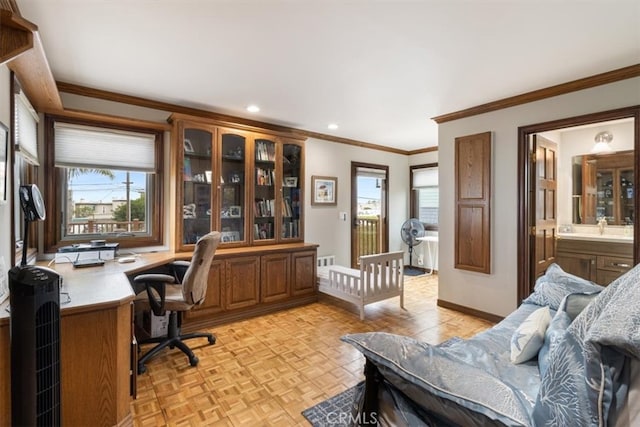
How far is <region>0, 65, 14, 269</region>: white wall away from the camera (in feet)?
5.61

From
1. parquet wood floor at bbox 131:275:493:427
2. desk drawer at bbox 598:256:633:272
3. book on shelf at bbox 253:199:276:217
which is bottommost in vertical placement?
parquet wood floor at bbox 131:275:493:427

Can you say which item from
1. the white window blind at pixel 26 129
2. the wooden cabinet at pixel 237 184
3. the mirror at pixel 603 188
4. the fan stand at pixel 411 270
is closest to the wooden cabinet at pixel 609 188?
the mirror at pixel 603 188

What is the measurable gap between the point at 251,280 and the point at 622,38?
3.54 metres

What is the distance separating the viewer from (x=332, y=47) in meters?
2.07

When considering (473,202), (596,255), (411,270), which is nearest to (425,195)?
(411,270)

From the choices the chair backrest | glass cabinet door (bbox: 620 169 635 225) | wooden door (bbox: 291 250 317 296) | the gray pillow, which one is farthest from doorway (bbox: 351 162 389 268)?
the gray pillow

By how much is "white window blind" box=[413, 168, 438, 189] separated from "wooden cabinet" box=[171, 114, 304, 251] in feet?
8.32

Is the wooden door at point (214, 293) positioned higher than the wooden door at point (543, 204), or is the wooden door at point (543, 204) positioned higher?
the wooden door at point (543, 204)

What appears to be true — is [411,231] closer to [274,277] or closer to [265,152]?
[274,277]

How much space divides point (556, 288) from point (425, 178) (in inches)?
144

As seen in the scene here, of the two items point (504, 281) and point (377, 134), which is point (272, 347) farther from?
point (377, 134)

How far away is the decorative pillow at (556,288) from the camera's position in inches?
76.6

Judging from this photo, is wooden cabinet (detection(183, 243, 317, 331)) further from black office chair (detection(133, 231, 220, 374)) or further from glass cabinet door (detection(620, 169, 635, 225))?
glass cabinet door (detection(620, 169, 635, 225))

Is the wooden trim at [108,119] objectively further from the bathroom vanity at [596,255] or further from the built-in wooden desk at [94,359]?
the bathroom vanity at [596,255]
